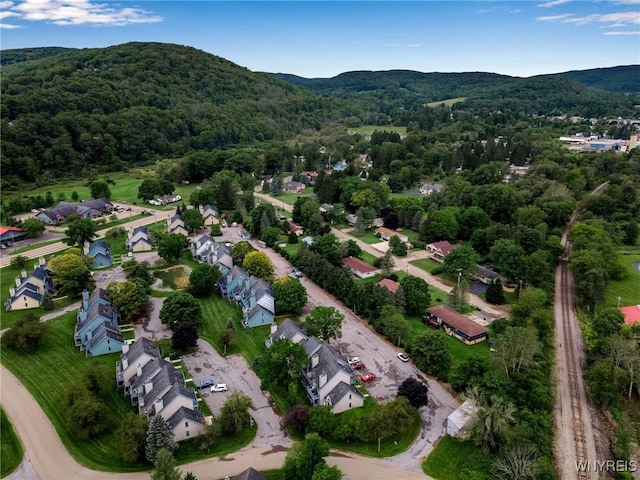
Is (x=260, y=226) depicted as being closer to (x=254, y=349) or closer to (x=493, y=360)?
(x=254, y=349)

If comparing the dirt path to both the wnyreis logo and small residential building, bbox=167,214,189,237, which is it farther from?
small residential building, bbox=167,214,189,237

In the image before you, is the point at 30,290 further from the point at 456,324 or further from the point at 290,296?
the point at 456,324

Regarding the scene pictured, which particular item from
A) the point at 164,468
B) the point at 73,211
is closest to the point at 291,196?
the point at 73,211

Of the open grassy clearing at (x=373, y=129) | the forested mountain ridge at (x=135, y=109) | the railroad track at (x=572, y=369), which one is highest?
the forested mountain ridge at (x=135, y=109)

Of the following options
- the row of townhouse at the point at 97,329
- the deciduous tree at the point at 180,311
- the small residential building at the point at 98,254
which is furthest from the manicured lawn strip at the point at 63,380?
the small residential building at the point at 98,254

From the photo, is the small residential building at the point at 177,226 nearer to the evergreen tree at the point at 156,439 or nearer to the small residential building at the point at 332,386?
the small residential building at the point at 332,386
